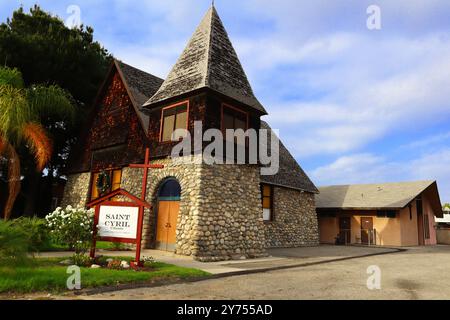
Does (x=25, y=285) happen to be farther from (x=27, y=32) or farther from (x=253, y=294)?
(x=27, y=32)

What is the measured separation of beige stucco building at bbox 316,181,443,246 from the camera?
24797 millimetres

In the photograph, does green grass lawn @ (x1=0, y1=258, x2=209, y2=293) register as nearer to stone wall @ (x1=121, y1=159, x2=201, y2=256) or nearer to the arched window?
stone wall @ (x1=121, y1=159, x2=201, y2=256)

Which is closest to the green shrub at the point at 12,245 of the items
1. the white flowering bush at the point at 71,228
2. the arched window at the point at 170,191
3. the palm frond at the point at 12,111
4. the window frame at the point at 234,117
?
the white flowering bush at the point at 71,228

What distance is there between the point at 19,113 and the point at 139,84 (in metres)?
8.03

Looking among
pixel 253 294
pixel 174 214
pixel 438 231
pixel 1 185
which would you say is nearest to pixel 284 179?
pixel 174 214

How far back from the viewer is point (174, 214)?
48.9 ft

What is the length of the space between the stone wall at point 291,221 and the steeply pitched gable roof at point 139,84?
30.2 feet

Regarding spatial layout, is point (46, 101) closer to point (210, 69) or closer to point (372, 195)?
point (210, 69)

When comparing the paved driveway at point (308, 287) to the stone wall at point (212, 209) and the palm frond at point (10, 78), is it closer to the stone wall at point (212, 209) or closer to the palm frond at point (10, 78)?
the stone wall at point (212, 209)

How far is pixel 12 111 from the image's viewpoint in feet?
42.1

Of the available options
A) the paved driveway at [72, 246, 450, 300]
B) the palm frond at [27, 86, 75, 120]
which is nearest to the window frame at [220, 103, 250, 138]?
the paved driveway at [72, 246, 450, 300]

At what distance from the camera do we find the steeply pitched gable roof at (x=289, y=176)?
20.8 m

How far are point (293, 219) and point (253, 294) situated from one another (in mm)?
14934
